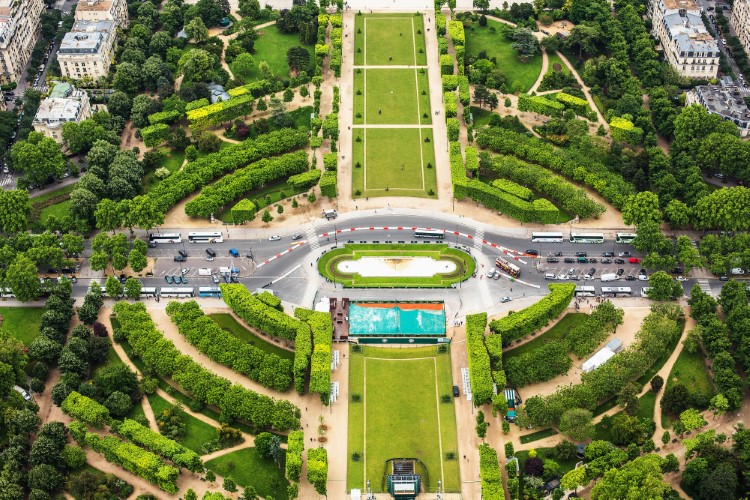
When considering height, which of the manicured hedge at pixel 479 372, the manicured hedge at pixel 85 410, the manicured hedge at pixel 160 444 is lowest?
the manicured hedge at pixel 160 444

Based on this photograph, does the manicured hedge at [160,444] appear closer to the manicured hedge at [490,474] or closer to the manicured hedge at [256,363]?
the manicured hedge at [256,363]

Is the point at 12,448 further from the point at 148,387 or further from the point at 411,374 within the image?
the point at 411,374

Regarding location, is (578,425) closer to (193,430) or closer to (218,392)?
(218,392)

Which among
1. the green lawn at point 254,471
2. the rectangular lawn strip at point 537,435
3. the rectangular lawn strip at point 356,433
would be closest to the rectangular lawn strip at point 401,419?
the rectangular lawn strip at point 356,433

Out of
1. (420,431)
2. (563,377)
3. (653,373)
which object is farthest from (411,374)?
(653,373)

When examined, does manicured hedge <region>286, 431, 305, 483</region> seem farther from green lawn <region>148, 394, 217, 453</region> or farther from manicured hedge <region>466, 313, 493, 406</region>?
manicured hedge <region>466, 313, 493, 406</region>

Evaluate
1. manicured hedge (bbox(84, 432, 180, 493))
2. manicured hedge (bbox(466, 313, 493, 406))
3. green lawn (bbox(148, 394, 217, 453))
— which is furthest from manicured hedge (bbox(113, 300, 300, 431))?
manicured hedge (bbox(466, 313, 493, 406))
